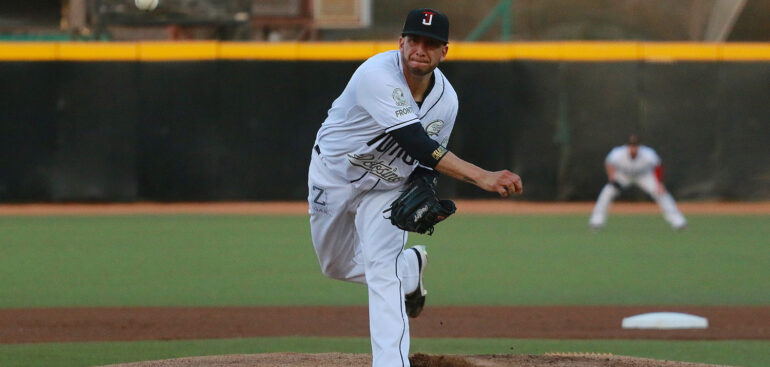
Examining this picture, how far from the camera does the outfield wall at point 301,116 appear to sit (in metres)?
18.3

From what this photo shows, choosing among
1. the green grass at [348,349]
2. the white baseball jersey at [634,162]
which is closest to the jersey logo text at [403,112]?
the green grass at [348,349]

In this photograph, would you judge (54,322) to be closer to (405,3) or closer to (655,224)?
(655,224)

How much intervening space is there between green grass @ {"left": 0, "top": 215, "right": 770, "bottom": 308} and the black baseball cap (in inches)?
183

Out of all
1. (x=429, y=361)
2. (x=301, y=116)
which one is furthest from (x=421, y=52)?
(x=301, y=116)

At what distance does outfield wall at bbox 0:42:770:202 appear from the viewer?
60.1 ft

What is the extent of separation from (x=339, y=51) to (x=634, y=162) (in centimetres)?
547

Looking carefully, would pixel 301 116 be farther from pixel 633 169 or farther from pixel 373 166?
pixel 373 166

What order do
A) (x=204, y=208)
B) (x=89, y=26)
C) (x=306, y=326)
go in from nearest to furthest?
(x=306, y=326), (x=204, y=208), (x=89, y=26)

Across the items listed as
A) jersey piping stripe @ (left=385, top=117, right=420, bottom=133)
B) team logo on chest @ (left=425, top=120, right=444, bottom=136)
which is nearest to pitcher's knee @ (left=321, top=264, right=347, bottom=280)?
team logo on chest @ (left=425, top=120, right=444, bottom=136)

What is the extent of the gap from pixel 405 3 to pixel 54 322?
2697 cm

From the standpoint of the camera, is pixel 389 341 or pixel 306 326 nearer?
pixel 389 341

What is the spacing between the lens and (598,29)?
32969mm

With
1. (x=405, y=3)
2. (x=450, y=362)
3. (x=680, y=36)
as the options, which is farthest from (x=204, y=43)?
(x=680, y=36)

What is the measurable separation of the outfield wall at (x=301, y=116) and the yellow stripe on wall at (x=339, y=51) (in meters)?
0.02
